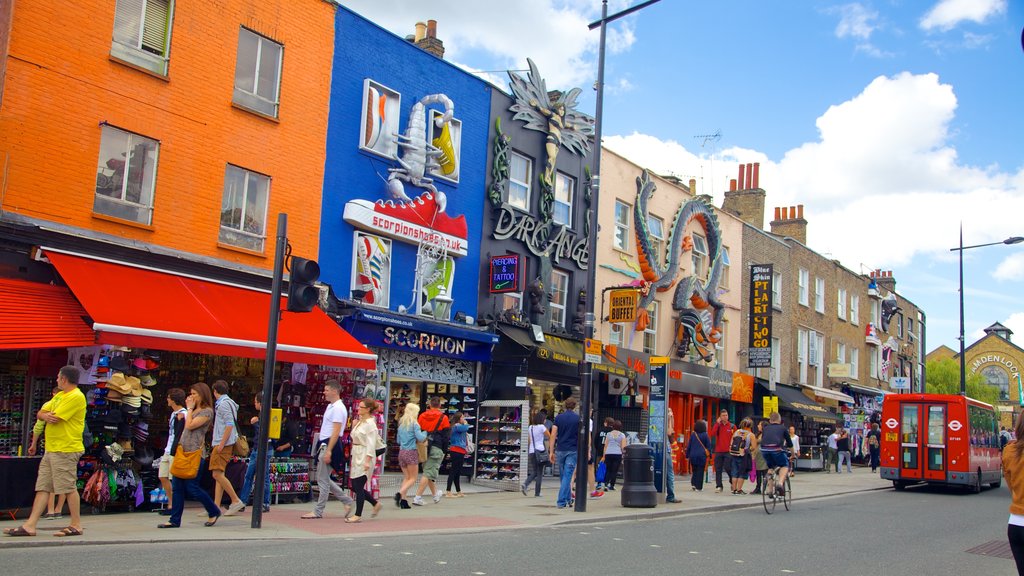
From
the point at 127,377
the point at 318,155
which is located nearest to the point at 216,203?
Answer: the point at 318,155

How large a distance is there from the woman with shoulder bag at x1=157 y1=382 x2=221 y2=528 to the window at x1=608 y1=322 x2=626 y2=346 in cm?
1579

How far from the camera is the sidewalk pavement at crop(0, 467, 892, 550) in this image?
10.1m

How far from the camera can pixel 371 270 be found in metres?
18.0

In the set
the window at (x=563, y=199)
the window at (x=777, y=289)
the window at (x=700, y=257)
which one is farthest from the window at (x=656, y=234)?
the window at (x=777, y=289)

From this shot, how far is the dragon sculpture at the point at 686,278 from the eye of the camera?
86.9 ft

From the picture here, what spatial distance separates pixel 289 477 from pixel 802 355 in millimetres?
27410

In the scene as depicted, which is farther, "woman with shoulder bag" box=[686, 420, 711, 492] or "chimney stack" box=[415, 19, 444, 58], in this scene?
"chimney stack" box=[415, 19, 444, 58]

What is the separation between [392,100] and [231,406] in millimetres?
9125

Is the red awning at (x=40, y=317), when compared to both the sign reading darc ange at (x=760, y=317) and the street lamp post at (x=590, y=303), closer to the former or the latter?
the street lamp post at (x=590, y=303)

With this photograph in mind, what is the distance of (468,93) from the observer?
20750 mm

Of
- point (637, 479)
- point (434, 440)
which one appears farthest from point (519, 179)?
point (637, 479)

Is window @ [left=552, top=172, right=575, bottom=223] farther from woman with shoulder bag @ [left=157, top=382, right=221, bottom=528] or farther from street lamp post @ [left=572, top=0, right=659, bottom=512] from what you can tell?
woman with shoulder bag @ [left=157, top=382, right=221, bottom=528]

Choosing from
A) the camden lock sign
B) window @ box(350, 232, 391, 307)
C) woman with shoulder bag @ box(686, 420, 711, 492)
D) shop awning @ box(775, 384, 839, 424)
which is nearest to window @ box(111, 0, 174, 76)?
window @ box(350, 232, 391, 307)

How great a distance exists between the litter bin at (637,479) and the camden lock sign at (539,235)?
23.3 ft
